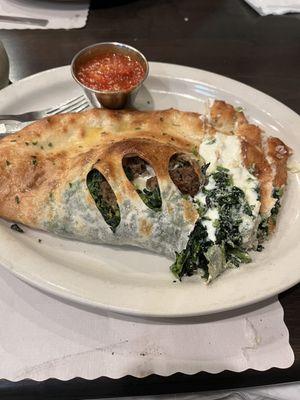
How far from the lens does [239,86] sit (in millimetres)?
2408

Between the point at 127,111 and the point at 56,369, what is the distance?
3.90ft

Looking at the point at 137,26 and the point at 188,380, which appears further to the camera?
the point at 137,26

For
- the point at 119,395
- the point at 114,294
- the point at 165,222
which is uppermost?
the point at 165,222

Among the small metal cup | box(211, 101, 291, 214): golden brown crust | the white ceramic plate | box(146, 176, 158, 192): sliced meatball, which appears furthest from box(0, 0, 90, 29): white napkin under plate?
box(146, 176, 158, 192): sliced meatball

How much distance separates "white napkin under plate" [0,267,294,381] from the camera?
1565 mm

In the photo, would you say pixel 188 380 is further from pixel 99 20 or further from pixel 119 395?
pixel 99 20

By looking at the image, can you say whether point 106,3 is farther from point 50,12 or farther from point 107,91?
point 107,91

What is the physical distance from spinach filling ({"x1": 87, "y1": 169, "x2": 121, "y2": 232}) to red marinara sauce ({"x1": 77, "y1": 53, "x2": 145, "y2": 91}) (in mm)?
578

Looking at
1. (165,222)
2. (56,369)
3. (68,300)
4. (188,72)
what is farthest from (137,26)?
(56,369)

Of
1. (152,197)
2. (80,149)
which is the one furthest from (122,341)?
(80,149)

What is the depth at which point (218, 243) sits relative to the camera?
171 centimetres

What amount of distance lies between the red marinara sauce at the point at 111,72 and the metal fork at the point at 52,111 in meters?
0.12

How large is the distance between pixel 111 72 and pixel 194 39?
36.7 inches

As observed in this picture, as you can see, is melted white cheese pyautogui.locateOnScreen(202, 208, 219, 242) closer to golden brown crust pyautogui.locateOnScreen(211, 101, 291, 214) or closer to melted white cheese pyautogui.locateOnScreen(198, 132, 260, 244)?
melted white cheese pyautogui.locateOnScreen(198, 132, 260, 244)
